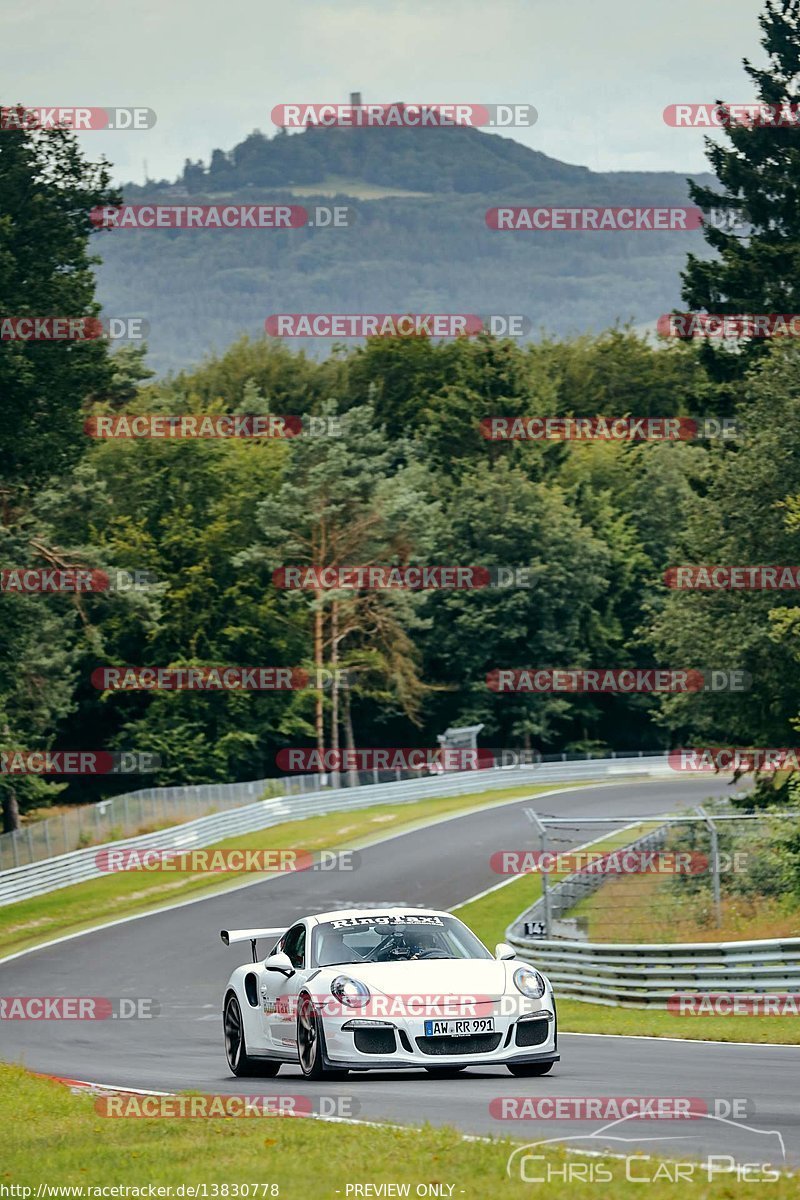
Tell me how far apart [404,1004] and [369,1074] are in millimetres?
1460

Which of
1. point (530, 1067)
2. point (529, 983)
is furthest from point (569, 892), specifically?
point (529, 983)

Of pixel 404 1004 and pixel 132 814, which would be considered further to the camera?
pixel 132 814

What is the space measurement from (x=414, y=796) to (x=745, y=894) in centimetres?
3645

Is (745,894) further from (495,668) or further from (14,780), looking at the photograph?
(495,668)

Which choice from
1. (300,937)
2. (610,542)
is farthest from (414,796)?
(300,937)

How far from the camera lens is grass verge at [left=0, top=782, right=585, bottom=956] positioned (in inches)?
1652

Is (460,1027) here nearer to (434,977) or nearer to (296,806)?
(434,977)

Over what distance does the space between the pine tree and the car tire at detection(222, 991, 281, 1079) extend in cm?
3534

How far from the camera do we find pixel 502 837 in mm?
51719

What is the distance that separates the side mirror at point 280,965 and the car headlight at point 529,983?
1943 mm

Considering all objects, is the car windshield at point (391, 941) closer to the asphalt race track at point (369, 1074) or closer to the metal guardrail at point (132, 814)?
the asphalt race track at point (369, 1074)

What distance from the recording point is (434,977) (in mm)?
13234

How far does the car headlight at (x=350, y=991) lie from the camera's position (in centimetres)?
1305

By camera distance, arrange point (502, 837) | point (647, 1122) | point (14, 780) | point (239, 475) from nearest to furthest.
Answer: point (647, 1122) → point (502, 837) → point (14, 780) → point (239, 475)
